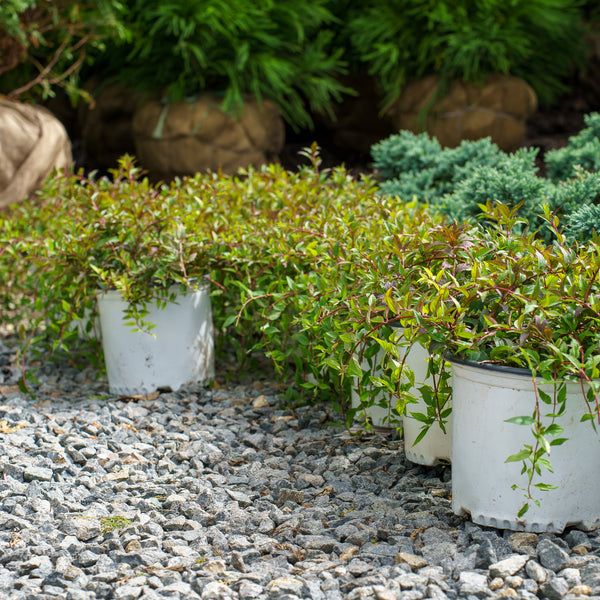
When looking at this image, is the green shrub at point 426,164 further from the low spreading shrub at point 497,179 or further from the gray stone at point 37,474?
the gray stone at point 37,474

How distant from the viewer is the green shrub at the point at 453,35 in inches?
234

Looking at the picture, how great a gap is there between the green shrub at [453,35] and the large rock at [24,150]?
2.69 m

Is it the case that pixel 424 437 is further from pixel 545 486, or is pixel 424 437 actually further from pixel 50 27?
pixel 50 27

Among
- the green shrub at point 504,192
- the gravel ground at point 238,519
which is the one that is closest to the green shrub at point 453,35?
the green shrub at point 504,192

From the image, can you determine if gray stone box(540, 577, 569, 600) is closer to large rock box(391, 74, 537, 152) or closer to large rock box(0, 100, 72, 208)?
large rock box(0, 100, 72, 208)

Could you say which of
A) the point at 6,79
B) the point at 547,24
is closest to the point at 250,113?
the point at 6,79

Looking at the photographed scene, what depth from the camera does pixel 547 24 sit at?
20.6ft

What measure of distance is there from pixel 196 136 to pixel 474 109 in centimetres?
233

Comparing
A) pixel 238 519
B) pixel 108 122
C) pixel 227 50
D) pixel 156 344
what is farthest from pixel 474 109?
pixel 238 519

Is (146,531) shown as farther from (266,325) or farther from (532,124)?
(532,124)

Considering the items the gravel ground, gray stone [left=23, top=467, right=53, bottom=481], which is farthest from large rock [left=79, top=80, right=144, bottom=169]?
gray stone [left=23, top=467, right=53, bottom=481]

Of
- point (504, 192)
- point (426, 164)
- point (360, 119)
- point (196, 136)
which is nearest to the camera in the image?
point (504, 192)

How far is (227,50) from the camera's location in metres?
5.99

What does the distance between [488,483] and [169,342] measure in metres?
1.38
